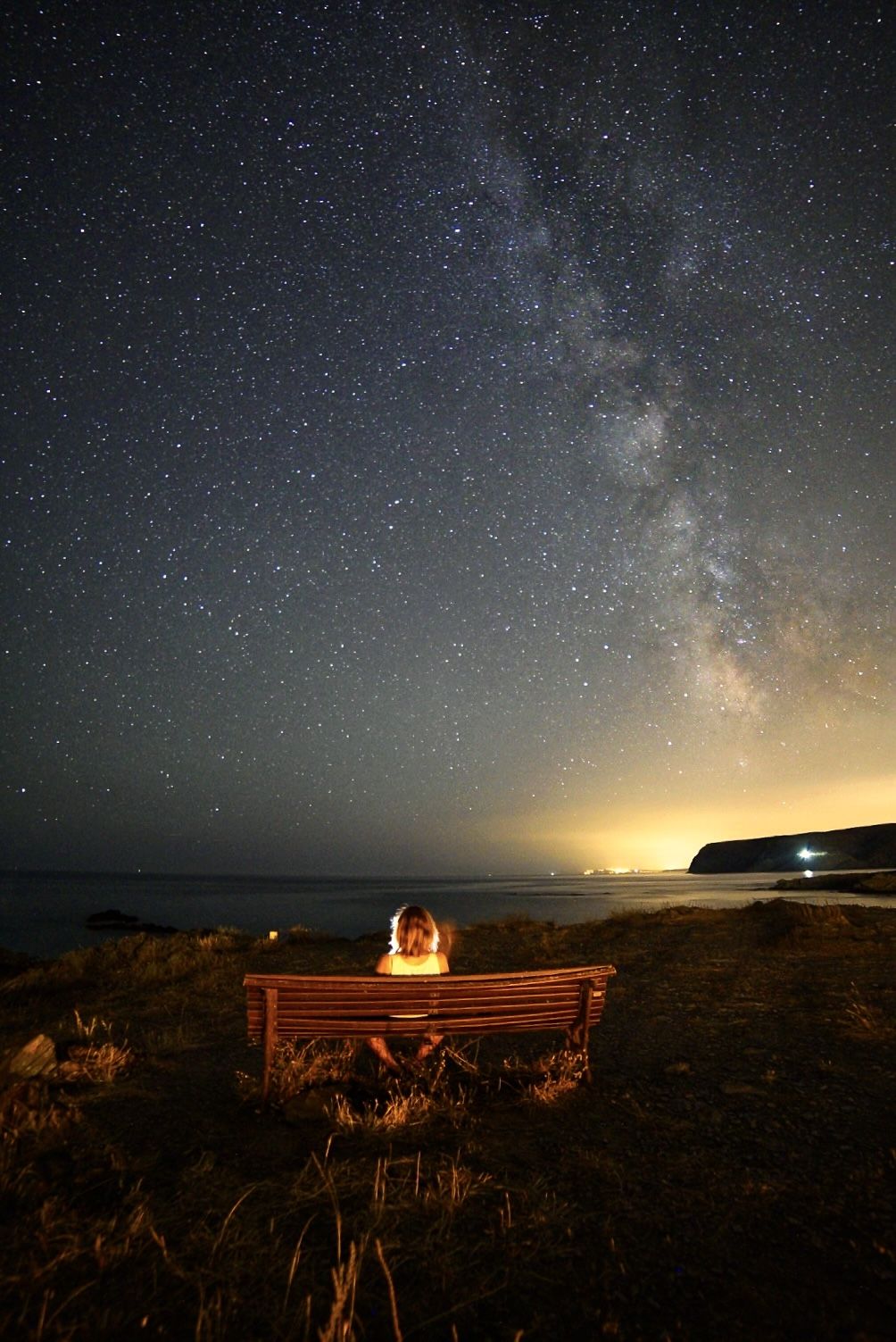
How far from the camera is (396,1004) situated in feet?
15.2

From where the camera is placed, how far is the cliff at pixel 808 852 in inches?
3305

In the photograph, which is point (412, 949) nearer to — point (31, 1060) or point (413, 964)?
point (413, 964)

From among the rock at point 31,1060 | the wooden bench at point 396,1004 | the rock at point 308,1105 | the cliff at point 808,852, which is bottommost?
the cliff at point 808,852

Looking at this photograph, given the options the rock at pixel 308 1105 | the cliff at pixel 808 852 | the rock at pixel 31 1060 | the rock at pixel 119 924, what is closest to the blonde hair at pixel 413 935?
the rock at pixel 308 1105

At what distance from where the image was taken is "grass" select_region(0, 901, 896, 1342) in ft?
8.06

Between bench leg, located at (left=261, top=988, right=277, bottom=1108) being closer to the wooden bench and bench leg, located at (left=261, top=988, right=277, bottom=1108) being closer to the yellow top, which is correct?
the wooden bench

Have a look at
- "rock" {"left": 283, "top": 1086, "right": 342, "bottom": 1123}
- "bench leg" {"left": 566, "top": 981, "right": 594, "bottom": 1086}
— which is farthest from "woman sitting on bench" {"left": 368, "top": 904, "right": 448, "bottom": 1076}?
"bench leg" {"left": 566, "top": 981, "right": 594, "bottom": 1086}

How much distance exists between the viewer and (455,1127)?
13.9 ft

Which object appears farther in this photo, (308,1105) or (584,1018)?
(584,1018)

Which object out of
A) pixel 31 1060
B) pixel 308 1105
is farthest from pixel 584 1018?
pixel 31 1060

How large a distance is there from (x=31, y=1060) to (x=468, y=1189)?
3.62m

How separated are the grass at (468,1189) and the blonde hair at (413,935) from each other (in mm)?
879

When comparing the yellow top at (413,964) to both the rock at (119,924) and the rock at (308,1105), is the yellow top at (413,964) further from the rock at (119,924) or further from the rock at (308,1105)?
the rock at (119,924)

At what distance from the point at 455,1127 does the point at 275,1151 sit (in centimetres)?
109
